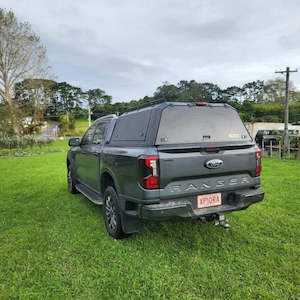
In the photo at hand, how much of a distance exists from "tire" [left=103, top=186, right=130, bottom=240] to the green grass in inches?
5.0

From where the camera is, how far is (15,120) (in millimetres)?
21141

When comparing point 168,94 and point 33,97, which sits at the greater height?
point 33,97

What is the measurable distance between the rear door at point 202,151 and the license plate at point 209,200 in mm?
75

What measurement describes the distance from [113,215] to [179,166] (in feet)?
4.40

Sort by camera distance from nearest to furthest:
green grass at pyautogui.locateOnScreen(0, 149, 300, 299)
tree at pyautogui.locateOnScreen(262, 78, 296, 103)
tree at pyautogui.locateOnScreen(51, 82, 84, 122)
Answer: green grass at pyautogui.locateOnScreen(0, 149, 300, 299)
tree at pyautogui.locateOnScreen(262, 78, 296, 103)
tree at pyautogui.locateOnScreen(51, 82, 84, 122)

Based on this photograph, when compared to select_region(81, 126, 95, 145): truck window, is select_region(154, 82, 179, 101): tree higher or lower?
higher

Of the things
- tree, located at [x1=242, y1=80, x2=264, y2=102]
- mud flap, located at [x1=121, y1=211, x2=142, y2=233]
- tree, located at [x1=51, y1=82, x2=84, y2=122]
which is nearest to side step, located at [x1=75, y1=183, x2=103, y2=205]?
mud flap, located at [x1=121, y1=211, x2=142, y2=233]

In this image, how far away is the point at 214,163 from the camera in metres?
2.61

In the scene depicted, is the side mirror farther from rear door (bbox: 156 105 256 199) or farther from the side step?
rear door (bbox: 156 105 256 199)

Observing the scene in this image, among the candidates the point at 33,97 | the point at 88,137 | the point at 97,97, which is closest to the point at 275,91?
the point at 33,97

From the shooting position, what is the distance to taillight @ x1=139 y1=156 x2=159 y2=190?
7.71 feet

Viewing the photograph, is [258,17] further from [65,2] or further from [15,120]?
[15,120]

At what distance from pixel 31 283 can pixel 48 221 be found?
67.0 inches

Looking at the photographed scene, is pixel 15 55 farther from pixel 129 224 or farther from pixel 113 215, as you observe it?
pixel 129 224
